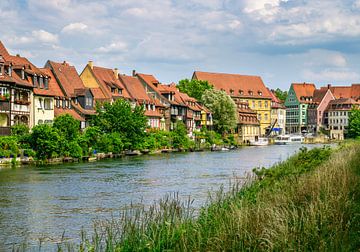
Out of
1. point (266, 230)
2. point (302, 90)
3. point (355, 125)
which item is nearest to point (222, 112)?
point (355, 125)

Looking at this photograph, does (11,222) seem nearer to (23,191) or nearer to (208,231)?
(23,191)

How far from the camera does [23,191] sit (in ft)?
101

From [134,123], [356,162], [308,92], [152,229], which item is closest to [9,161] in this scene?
[134,123]

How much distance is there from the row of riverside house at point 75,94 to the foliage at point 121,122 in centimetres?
209

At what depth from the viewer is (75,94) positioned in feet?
232

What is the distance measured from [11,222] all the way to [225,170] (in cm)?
2552

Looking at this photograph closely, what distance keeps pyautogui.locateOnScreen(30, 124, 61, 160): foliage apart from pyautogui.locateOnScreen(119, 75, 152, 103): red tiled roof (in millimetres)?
35830

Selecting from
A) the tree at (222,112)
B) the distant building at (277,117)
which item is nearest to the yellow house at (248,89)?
the distant building at (277,117)

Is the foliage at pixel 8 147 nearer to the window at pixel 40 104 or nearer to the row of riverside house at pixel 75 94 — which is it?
the row of riverside house at pixel 75 94

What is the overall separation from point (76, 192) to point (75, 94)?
4105 centimetres

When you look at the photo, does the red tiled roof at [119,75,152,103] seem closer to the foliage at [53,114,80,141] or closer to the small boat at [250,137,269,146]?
the small boat at [250,137,269,146]

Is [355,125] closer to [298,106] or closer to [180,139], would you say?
[298,106]

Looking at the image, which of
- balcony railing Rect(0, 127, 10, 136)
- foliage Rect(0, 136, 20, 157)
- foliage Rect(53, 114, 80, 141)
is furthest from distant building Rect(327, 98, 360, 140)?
foliage Rect(0, 136, 20, 157)

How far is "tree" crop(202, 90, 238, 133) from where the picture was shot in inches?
4273
